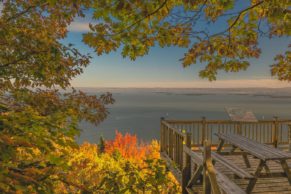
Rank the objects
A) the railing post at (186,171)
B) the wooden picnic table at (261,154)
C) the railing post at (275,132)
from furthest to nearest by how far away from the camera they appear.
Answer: the railing post at (275,132) → the railing post at (186,171) → the wooden picnic table at (261,154)

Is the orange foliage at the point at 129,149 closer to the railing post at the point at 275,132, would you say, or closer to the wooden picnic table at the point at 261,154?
the railing post at the point at 275,132

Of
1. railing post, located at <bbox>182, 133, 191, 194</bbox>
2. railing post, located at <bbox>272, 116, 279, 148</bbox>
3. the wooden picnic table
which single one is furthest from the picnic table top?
railing post, located at <bbox>272, 116, 279, 148</bbox>

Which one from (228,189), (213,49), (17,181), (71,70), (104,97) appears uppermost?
(213,49)

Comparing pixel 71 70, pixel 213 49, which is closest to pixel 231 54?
pixel 213 49

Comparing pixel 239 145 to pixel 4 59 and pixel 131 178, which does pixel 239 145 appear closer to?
pixel 131 178

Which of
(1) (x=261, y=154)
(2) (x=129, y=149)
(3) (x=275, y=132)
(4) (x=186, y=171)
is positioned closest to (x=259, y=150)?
(1) (x=261, y=154)

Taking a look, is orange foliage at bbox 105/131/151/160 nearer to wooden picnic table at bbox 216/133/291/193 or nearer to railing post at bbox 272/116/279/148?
railing post at bbox 272/116/279/148

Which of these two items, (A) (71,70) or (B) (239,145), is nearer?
(A) (71,70)

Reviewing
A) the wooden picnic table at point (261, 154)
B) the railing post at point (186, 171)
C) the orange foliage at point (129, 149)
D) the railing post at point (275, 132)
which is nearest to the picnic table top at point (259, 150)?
the wooden picnic table at point (261, 154)

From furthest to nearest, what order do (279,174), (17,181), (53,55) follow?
(279,174) < (53,55) < (17,181)

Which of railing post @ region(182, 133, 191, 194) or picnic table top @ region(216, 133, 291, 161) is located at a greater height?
picnic table top @ region(216, 133, 291, 161)

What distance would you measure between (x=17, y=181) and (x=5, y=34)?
12.8 ft

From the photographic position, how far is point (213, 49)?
554 centimetres

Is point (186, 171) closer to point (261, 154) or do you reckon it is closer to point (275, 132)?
point (261, 154)
